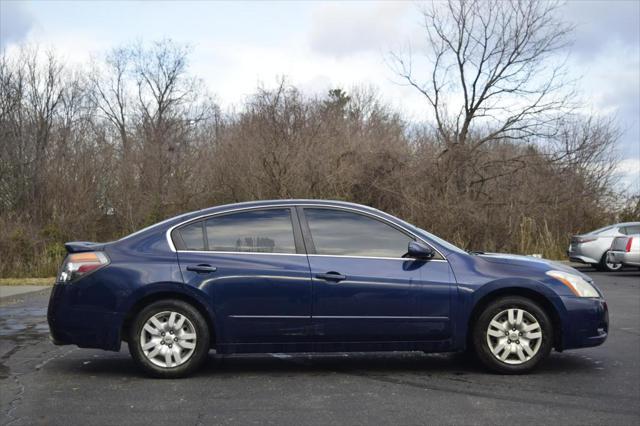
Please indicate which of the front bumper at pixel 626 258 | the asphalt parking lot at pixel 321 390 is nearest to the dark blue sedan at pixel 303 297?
the asphalt parking lot at pixel 321 390

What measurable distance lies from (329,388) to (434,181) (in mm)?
19604

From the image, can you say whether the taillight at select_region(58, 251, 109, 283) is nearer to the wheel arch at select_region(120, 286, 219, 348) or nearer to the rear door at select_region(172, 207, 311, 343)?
the wheel arch at select_region(120, 286, 219, 348)

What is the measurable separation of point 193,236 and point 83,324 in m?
1.22

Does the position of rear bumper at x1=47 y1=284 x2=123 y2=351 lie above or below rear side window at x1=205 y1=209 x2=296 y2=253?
below

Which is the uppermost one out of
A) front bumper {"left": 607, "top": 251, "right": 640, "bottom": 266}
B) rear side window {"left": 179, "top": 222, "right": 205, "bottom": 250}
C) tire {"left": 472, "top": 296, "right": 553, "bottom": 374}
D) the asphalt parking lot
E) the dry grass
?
rear side window {"left": 179, "top": 222, "right": 205, "bottom": 250}

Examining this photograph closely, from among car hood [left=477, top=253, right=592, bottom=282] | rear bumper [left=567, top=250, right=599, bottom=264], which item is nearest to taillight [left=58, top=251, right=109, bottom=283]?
car hood [left=477, top=253, right=592, bottom=282]

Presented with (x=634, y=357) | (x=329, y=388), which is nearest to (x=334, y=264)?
(x=329, y=388)

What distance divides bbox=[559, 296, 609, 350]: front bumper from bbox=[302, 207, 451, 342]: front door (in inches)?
43.2

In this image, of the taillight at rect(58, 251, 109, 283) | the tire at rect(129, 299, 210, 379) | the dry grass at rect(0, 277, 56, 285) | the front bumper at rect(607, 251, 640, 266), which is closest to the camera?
the tire at rect(129, 299, 210, 379)

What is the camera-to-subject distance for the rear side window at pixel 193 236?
6926 millimetres

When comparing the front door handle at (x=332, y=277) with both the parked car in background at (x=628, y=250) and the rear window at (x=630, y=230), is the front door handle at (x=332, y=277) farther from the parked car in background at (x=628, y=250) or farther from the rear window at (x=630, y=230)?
the rear window at (x=630, y=230)

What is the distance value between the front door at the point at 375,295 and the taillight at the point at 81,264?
1.83 metres

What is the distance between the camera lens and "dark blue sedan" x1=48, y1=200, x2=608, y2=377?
6695 millimetres

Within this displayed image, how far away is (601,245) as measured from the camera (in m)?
21.7
